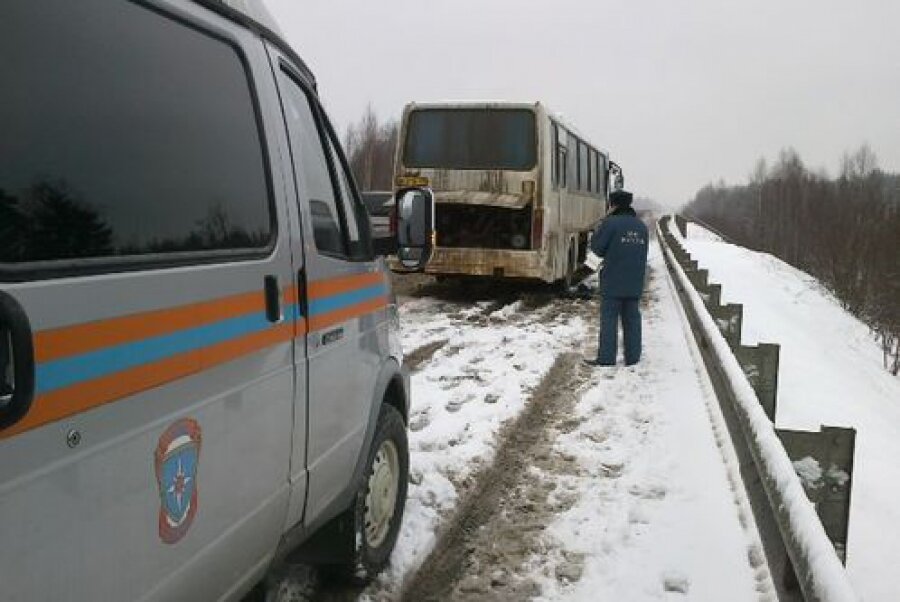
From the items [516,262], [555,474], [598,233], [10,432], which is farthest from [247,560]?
[516,262]

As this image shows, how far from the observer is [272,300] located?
2.43 m

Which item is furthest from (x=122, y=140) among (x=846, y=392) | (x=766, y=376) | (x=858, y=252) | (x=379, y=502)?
(x=858, y=252)

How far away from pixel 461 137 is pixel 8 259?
38.2 feet

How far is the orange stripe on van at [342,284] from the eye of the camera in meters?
2.79

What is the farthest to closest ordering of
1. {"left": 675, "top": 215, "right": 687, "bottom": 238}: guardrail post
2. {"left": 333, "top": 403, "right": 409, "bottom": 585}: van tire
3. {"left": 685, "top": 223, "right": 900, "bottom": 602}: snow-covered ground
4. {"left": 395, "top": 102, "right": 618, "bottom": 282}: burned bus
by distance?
{"left": 675, "top": 215, "right": 687, "bottom": 238}: guardrail post → {"left": 395, "top": 102, "right": 618, "bottom": 282}: burned bus → {"left": 685, "top": 223, "right": 900, "bottom": 602}: snow-covered ground → {"left": 333, "top": 403, "right": 409, "bottom": 585}: van tire

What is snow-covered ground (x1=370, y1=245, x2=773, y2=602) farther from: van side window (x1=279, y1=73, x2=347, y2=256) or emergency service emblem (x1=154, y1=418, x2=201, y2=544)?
emergency service emblem (x1=154, y1=418, x2=201, y2=544)

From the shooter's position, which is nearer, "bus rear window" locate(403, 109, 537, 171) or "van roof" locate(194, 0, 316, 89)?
"van roof" locate(194, 0, 316, 89)

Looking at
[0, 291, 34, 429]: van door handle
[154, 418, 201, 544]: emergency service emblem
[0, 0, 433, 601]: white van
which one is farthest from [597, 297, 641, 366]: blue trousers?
[0, 291, 34, 429]: van door handle

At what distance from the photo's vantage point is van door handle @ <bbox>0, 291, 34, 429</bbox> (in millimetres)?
1338

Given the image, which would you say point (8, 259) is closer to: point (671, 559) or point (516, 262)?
point (671, 559)

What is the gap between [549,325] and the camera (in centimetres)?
1075

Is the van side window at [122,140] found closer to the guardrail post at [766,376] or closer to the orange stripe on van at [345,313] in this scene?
the orange stripe on van at [345,313]

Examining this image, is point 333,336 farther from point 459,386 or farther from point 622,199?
point 622,199

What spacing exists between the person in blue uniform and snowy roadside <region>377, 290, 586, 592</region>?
26.5 inches
